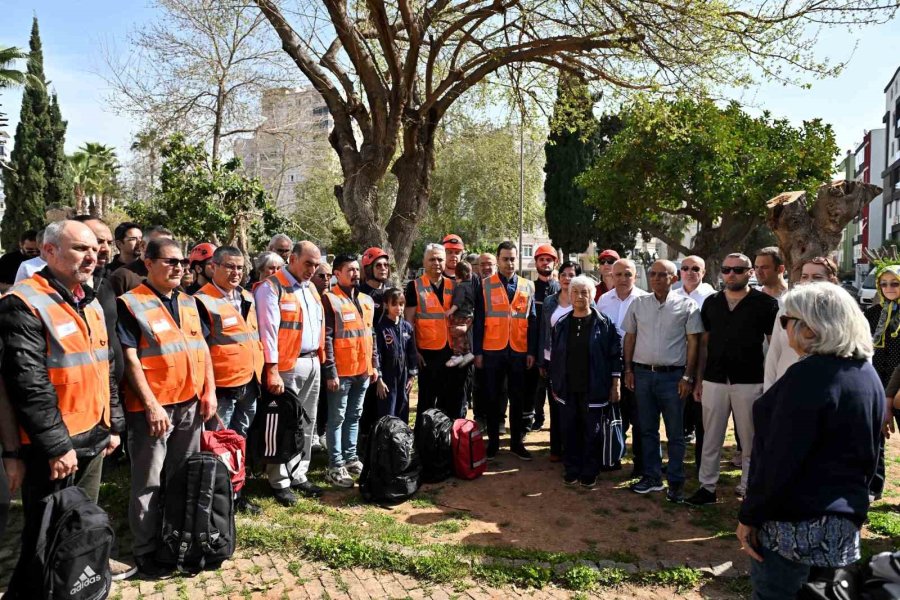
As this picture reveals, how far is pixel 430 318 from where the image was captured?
259 inches

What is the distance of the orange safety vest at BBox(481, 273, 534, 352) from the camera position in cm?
654

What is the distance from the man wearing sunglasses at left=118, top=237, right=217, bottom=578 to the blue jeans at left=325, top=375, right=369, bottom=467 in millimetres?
1591

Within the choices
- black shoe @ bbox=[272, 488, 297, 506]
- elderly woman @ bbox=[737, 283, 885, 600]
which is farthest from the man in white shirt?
elderly woman @ bbox=[737, 283, 885, 600]

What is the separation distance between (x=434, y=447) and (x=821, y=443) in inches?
148

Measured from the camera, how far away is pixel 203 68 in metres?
18.5

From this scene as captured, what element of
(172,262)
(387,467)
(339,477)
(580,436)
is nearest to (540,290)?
(580,436)

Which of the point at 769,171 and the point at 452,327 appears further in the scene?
the point at 769,171

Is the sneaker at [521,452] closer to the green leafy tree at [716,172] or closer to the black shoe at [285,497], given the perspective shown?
the black shoe at [285,497]

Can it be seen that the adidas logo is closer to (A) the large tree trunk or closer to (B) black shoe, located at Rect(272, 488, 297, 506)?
(B) black shoe, located at Rect(272, 488, 297, 506)

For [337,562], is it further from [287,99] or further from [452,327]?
[287,99]

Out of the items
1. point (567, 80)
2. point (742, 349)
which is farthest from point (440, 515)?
point (567, 80)

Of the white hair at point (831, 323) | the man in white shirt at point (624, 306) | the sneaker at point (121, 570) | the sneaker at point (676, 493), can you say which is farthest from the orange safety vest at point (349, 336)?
the white hair at point (831, 323)

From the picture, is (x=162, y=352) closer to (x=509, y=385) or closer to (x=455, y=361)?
(x=455, y=361)

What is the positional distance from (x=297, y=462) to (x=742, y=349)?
3859 millimetres
